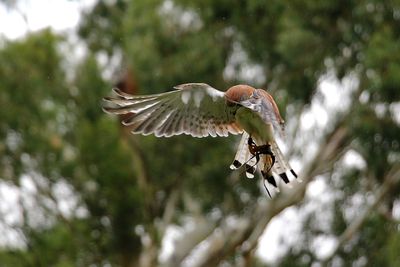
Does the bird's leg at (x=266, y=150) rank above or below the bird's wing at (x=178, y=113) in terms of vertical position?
below

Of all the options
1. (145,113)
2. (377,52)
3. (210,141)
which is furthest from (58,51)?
(145,113)

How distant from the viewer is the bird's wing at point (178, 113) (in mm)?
4559

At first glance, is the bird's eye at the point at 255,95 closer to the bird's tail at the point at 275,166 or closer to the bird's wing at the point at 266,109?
the bird's wing at the point at 266,109

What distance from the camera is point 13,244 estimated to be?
→ 37.0 feet

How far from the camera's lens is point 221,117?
15.3ft

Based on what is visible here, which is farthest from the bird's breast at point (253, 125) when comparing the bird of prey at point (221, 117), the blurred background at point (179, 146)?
the blurred background at point (179, 146)

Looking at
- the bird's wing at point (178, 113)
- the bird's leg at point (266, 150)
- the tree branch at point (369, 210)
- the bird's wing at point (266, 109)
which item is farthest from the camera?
the tree branch at point (369, 210)

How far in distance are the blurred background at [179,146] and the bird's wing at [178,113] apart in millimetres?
5431

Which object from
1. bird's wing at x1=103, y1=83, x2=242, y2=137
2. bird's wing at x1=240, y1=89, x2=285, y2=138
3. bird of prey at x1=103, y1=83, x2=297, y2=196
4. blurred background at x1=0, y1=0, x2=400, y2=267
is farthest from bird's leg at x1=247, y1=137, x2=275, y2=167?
blurred background at x1=0, y1=0, x2=400, y2=267

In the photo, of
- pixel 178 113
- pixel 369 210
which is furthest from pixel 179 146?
pixel 178 113

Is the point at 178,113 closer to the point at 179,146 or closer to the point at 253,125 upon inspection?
the point at 253,125

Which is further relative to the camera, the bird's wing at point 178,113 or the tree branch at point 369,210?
the tree branch at point 369,210

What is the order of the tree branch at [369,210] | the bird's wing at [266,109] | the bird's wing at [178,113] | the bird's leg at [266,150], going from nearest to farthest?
the bird's wing at [266,109] → the bird's leg at [266,150] → the bird's wing at [178,113] → the tree branch at [369,210]

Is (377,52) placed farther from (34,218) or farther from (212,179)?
(34,218)
